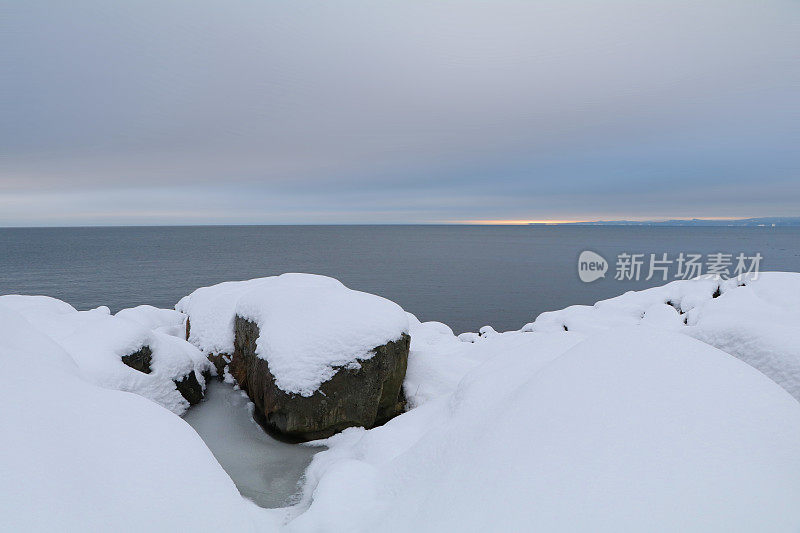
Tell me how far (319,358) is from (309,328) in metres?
1.10

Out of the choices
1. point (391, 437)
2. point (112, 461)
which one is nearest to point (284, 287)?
point (391, 437)

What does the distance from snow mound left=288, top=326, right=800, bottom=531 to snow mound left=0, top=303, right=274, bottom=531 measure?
6.51 ft

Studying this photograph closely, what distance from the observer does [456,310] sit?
47.5m

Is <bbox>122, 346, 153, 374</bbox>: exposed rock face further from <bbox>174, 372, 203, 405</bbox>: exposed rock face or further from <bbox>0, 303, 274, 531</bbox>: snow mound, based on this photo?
<bbox>0, 303, 274, 531</bbox>: snow mound

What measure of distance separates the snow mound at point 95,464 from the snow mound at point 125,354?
4.98 m

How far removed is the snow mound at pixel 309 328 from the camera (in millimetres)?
11297

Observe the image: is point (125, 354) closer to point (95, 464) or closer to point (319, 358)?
point (319, 358)

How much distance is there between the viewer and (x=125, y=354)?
11641 mm

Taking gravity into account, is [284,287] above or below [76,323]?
above

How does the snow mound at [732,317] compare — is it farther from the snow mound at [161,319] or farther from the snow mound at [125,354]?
the snow mound at [161,319]

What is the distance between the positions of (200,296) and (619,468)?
18.5 meters

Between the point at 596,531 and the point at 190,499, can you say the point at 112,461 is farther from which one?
the point at 596,531

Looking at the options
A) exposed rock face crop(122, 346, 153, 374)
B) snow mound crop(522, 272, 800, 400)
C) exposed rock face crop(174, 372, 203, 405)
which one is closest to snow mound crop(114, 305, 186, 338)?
exposed rock face crop(174, 372, 203, 405)

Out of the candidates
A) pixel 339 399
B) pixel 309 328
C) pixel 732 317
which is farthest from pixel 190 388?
pixel 732 317
